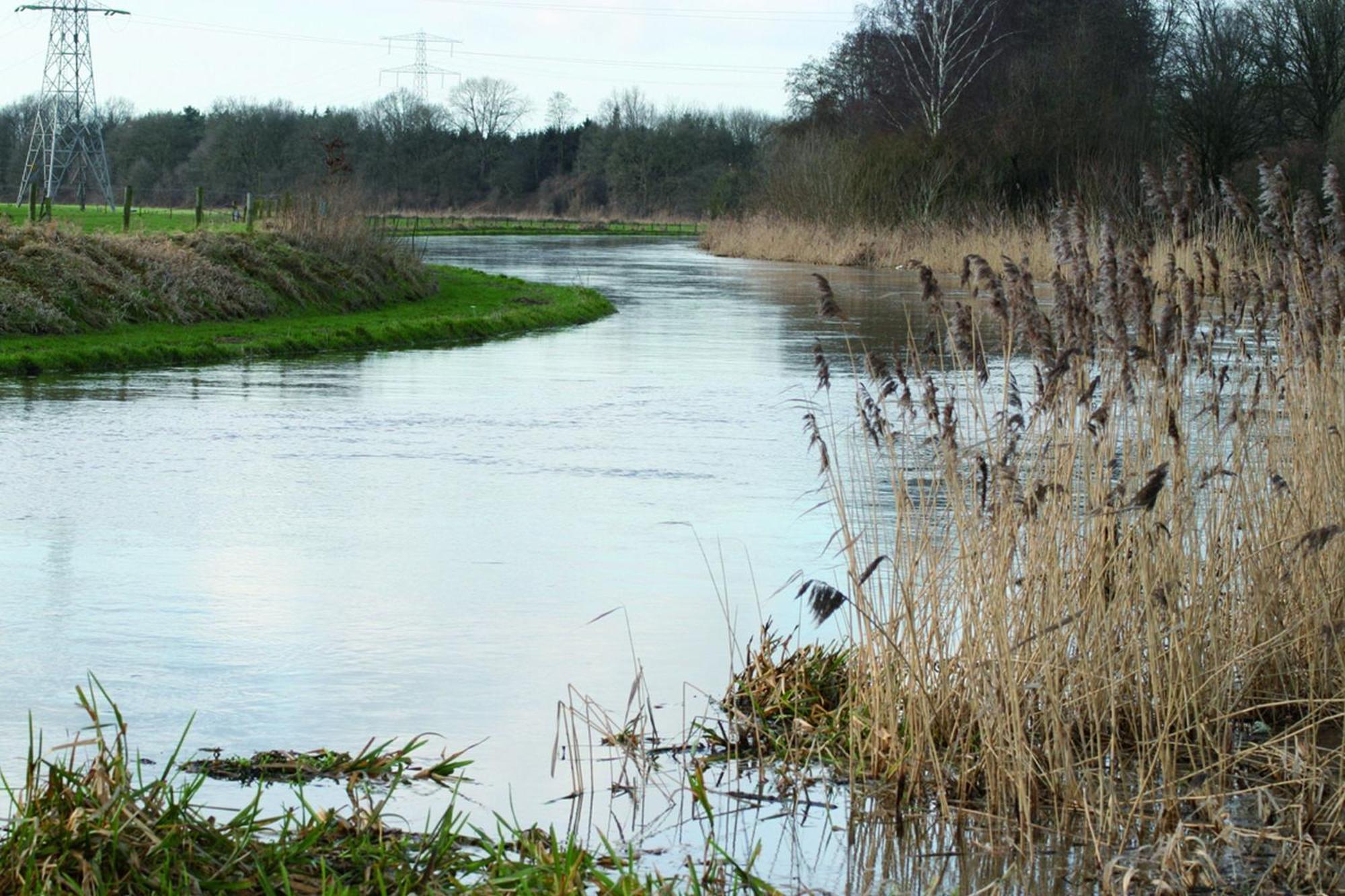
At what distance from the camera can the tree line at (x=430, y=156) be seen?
94250 millimetres

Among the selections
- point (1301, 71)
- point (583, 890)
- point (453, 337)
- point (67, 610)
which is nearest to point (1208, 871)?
point (583, 890)

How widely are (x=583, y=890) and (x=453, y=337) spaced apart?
63.9 ft

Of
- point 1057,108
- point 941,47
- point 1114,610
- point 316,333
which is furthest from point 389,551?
point 941,47

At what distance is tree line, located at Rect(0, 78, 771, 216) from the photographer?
9425 cm

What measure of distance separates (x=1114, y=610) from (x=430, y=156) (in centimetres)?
10410

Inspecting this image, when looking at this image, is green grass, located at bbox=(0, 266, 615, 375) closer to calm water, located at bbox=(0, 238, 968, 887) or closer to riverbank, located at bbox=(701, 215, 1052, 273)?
calm water, located at bbox=(0, 238, 968, 887)

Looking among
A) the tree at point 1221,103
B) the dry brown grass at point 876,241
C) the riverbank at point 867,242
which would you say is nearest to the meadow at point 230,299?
the dry brown grass at point 876,241

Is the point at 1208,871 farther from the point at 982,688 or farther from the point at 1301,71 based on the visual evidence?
the point at 1301,71

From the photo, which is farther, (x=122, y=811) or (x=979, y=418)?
(x=979, y=418)

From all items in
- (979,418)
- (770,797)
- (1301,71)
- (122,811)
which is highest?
(1301,71)

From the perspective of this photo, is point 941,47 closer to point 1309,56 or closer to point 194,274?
point 1309,56

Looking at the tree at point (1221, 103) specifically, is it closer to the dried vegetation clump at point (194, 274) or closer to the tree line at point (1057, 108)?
the tree line at point (1057, 108)

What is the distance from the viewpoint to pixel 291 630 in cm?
671

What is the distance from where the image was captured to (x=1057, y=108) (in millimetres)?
47000
